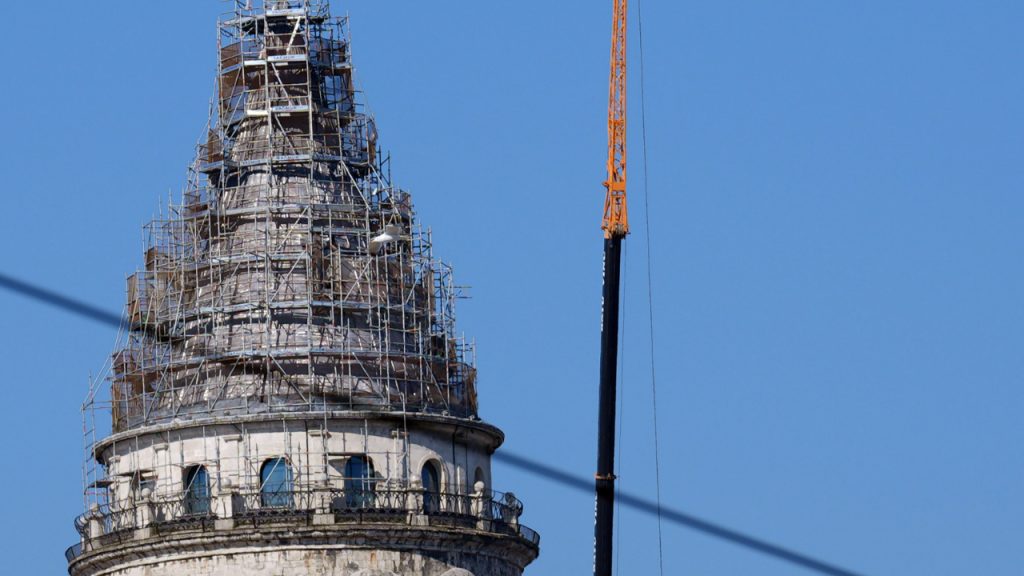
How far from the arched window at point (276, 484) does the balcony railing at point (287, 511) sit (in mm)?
33

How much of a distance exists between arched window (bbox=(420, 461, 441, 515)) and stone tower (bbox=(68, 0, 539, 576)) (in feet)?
0.30

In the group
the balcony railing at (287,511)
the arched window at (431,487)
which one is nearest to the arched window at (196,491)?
the balcony railing at (287,511)

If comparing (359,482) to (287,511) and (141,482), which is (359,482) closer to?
(287,511)

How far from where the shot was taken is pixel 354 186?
366 feet

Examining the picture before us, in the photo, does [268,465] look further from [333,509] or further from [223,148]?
[223,148]

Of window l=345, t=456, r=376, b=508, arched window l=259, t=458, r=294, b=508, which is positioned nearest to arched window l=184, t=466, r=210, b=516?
arched window l=259, t=458, r=294, b=508

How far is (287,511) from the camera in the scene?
102m

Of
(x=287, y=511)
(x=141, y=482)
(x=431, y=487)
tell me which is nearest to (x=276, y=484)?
(x=287, y=511)

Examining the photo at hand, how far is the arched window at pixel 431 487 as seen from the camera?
105 m

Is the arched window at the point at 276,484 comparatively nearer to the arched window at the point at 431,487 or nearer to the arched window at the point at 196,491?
the arched window at the point at 196,491

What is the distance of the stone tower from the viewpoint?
103 meters

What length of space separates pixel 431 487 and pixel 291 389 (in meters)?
5.84

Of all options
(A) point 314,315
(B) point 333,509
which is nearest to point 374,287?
(A) point 314,315

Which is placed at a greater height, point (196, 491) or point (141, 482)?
point (141, 482)
